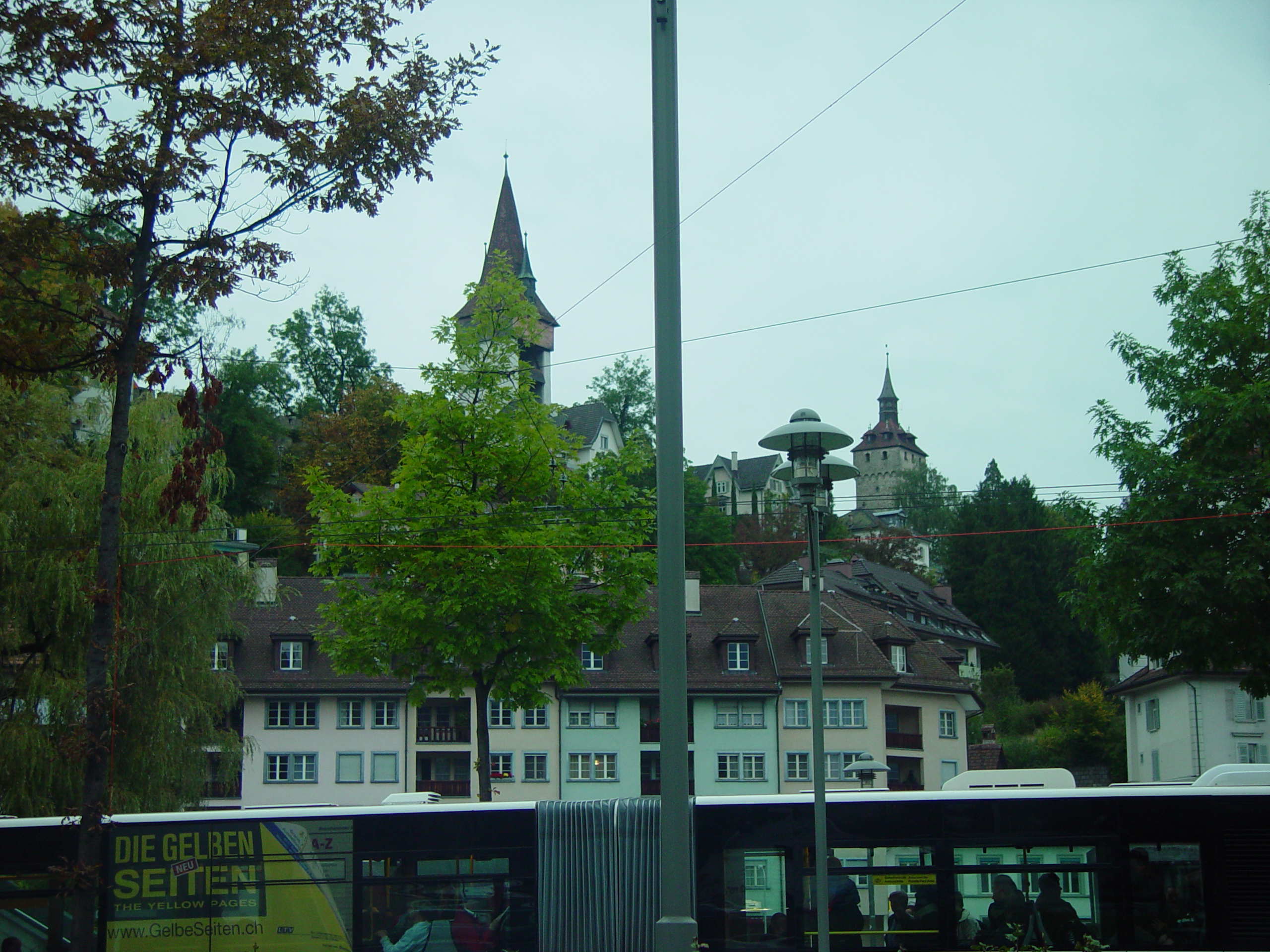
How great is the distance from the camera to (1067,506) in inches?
790

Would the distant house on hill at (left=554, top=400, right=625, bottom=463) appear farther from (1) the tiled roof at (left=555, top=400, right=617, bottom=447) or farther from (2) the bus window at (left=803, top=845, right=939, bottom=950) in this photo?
(2) the bus window at (left=803, top=845, right=939, bottom=950)

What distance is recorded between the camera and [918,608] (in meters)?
87.4

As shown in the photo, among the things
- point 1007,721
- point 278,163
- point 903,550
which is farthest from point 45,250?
point 903,550

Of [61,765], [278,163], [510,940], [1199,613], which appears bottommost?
[510,940]

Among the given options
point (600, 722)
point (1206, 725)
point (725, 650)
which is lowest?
point (1206, 725)

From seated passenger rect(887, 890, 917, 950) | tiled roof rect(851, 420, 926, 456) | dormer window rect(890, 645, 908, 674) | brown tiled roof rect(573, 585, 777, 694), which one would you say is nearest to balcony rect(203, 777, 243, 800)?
brown tiled roof rect(573, 585, 777, 694)

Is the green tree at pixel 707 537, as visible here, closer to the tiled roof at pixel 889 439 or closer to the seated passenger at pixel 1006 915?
the seated passenger at pixel 1006 915

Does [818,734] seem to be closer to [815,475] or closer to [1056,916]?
[815,475]

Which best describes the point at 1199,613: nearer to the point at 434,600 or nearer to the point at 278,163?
the point at 434,600

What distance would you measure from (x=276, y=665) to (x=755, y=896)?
3986cm

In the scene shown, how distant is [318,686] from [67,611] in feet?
96.5

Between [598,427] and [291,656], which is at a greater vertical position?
[598,427]

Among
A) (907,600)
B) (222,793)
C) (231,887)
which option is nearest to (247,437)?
(222,793)

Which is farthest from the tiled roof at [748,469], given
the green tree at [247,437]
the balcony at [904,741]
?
the balcony at [904,741]
